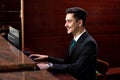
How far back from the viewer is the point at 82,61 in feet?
7.29

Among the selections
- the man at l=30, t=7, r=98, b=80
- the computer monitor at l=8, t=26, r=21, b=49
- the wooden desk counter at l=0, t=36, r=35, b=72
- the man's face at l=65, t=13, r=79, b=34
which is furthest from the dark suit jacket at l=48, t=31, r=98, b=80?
the wooden desk counter at l=0, t=36, r=35, b=72

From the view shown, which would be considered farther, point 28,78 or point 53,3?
point 53,3

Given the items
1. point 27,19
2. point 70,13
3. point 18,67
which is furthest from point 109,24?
point 18,67

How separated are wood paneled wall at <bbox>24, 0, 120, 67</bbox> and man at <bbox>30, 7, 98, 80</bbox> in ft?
5.44

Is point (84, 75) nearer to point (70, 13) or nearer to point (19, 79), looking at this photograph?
point (70, 13)

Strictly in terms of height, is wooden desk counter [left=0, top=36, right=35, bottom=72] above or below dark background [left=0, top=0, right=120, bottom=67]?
above

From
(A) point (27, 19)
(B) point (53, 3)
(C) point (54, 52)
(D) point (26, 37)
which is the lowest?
(C) point (54, 52)

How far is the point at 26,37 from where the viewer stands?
4.08m

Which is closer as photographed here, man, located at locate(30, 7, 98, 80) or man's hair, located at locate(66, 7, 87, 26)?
man, located at locate(30, 7, 98, 80)

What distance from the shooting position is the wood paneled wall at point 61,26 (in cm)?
412

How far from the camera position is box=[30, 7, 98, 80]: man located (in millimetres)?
2205

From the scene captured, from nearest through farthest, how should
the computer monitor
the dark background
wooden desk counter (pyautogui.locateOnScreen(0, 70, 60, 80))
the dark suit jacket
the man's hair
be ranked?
wooden desk counter (pyautogui.locateOnScreen(0, 70, 60, 80)) < the computer monitor < the dark suit jacket < the man's hair < the dark background

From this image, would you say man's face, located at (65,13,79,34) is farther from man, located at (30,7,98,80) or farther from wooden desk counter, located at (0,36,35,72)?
wooden desk counter, located at (0,36,35,72)

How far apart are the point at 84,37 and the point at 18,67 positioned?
1.27 meters
